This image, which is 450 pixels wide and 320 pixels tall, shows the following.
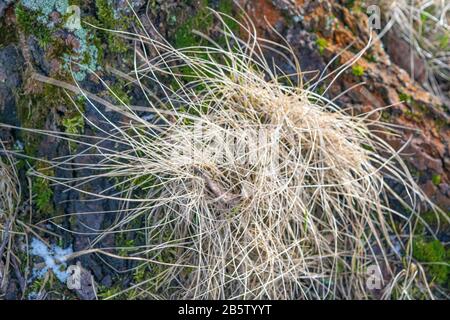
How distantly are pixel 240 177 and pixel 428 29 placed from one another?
5.29ft

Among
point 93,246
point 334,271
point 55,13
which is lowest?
point 334,271

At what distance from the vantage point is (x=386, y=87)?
2584 millimetres

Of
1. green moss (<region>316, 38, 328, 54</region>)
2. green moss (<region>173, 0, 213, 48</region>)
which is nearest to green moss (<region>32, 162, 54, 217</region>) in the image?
green moss (<region>173, 0, 213, 48</region>)

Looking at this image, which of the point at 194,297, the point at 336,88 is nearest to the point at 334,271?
the point at 194,297

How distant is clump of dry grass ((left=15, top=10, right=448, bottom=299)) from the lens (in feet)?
7.47

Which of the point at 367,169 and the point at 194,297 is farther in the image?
the point at 367,169

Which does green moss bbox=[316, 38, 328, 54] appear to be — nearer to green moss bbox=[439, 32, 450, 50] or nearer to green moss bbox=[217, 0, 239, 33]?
green moss bbox=[217, 0, 239, 33]

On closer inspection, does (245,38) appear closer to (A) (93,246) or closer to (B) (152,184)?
(B) (152,184)

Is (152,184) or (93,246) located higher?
(152,184)

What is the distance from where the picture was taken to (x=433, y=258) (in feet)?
8.42

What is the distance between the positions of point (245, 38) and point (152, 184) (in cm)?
74

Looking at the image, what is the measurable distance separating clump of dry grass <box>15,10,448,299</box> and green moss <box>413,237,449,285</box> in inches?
4.2

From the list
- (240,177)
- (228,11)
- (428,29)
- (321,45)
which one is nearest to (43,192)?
(240,177)

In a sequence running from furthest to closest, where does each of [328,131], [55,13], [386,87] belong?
[386,87] < [328,131] < [55,13]
